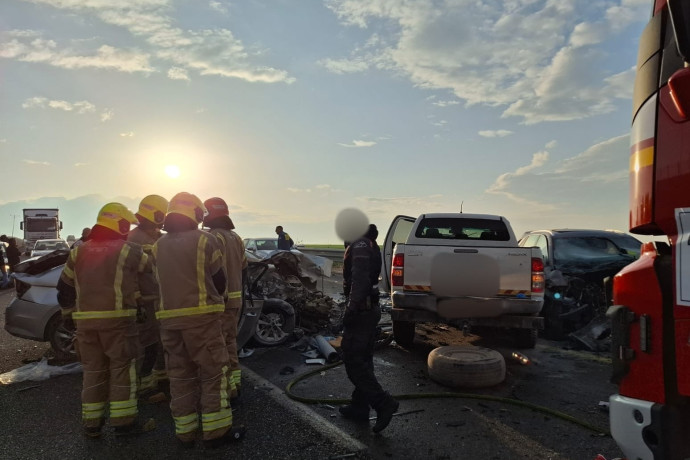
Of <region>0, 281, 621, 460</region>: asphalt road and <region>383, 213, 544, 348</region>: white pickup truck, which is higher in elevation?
<region>383, 213, 544, 348</region>: white pickup truck

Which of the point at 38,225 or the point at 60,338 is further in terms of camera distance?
the point at 38,225

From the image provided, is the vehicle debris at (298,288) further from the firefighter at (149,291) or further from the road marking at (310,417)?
the firefighter at (149,291)

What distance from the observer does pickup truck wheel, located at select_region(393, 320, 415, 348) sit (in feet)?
23.4

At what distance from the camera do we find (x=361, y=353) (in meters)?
4.29

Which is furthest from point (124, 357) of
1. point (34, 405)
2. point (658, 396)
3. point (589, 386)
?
point (589, 386)

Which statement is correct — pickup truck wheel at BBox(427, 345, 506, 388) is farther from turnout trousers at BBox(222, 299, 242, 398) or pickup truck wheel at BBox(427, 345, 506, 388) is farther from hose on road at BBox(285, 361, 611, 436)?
turnout trousers at BBox(222, 299, 242, 398)

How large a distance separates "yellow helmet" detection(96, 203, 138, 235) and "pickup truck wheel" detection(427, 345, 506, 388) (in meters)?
3.70

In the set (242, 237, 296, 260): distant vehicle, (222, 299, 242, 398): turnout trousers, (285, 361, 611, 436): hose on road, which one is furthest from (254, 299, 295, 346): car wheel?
(242, 237, 296, 260): distant vehicle

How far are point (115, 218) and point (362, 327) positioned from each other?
99.5 inches

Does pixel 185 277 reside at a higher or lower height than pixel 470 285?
higher

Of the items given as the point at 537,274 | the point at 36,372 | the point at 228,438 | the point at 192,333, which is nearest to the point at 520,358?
the point at 537,274

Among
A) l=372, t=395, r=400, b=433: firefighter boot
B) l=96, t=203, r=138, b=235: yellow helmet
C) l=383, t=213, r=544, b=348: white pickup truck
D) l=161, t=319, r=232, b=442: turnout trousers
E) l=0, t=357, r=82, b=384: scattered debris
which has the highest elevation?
l=96, t=203, r=138, b=235: yellow helmet

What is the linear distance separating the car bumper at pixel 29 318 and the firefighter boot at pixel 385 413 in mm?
4880

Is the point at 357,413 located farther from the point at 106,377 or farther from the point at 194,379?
the point at 106,377
